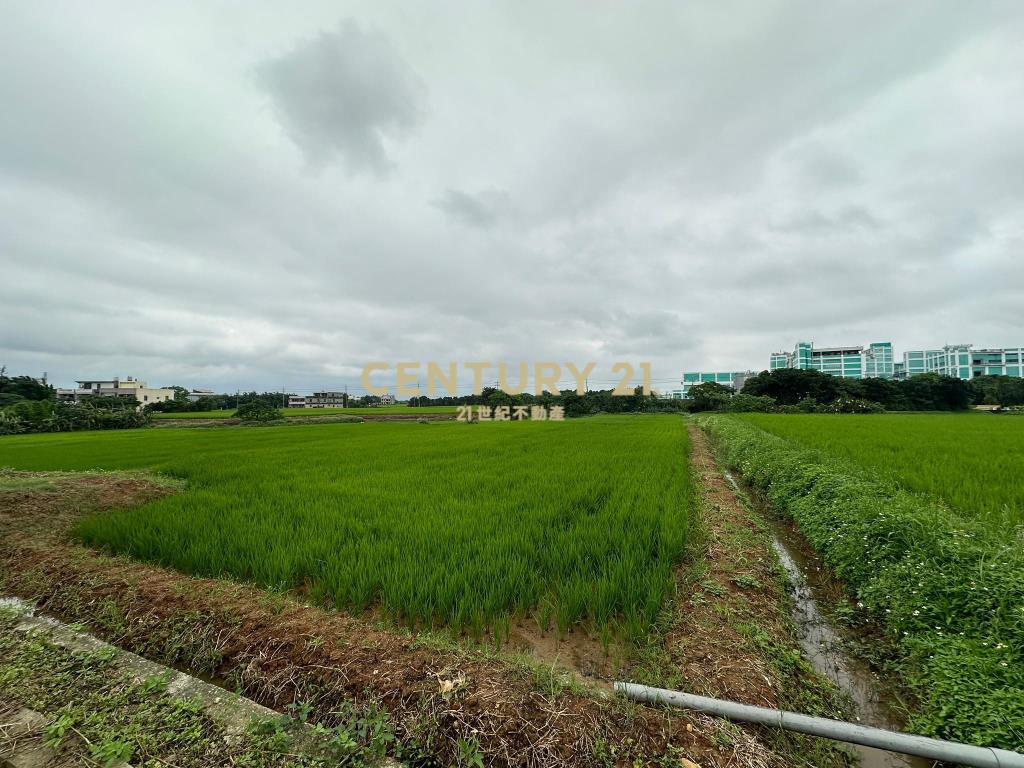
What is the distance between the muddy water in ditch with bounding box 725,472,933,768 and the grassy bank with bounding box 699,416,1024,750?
17 cm

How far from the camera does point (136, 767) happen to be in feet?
5.05

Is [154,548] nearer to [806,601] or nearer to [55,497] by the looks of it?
[55,497]

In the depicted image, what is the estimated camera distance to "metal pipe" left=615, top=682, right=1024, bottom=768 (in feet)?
4.77

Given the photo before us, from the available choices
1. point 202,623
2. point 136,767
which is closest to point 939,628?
point 136,767

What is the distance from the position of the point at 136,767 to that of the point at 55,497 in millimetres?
6151

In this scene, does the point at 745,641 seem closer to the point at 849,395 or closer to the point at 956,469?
the point at 956,469

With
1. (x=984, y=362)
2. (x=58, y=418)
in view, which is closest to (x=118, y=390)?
(x=58, y=418)

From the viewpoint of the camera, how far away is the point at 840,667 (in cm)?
260

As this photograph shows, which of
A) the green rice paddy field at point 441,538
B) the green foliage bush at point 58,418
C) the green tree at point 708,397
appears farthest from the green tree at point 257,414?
the green tree at point 708,397

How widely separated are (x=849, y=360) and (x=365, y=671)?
123349mm

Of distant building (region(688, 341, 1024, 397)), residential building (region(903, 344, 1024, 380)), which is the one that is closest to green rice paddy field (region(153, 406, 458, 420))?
distant building (region(688, 341, 1024, 397))

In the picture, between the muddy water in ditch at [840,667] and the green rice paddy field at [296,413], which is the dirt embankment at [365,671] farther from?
the green rice paddy field at [296,413]

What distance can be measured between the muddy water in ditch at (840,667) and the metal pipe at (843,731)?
0.46 metres

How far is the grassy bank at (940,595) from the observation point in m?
1.91
